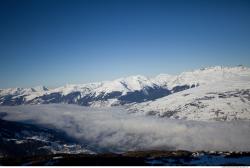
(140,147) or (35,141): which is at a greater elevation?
(35,141)

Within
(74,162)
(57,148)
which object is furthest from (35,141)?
(74,162)

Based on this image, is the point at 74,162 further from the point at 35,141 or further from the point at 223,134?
the point at 223,134

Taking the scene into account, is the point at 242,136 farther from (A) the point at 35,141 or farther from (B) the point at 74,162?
(B) the point at 74,162

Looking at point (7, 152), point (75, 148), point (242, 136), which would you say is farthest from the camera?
point (242, 136)

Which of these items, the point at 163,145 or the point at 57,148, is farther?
Result: the point at 163,145

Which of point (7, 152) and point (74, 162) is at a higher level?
point (74, 162)

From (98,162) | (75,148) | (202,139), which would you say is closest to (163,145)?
(202,139)

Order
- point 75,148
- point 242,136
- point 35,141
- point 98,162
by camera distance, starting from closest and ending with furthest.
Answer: point 98,162, point 35,141, point 75,148, point 242,136

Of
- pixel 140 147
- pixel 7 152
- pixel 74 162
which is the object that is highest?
pixel 74 162

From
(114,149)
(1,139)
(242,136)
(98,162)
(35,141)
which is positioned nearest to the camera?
(98,162)
